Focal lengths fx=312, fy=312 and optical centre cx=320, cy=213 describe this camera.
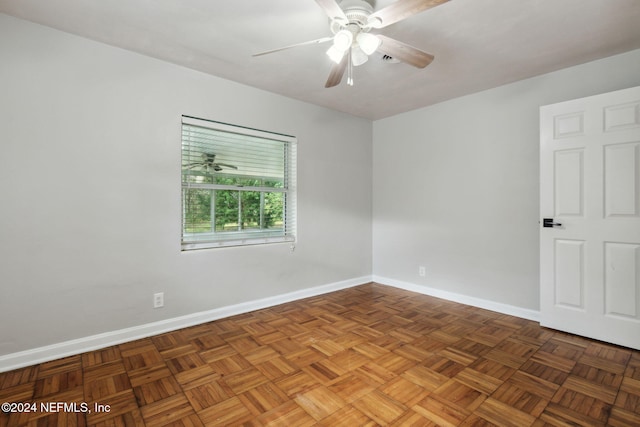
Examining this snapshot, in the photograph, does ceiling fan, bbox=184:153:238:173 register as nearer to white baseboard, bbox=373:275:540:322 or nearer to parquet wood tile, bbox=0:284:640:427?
parquet wood tile, bbox=0:284:640:427

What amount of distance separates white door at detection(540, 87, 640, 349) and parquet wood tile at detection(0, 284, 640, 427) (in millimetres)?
227

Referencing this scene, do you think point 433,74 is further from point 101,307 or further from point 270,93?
point 101,307

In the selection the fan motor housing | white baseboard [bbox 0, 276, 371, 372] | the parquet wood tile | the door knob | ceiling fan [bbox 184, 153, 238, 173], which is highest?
the fan motor housing

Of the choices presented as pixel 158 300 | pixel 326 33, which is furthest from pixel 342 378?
pixel 326 33

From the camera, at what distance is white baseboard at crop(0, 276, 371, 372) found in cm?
214

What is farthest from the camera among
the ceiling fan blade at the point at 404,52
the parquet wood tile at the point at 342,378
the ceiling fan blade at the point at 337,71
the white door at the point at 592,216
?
the white door at the point at 592,216

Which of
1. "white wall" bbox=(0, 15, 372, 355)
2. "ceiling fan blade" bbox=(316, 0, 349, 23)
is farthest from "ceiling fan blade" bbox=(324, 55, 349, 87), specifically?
"white wall" bbox=(0, 15, 372, 355)

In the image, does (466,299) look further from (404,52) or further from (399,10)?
(399,10)

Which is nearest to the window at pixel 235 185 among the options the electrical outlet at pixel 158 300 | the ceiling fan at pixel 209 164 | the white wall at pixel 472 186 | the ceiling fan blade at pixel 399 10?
the ceiling fan at pixel 209 164

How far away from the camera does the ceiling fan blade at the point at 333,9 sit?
60.4 inches

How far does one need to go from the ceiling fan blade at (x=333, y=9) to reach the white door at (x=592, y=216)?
2.20 metres

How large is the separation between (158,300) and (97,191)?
1.02 meters

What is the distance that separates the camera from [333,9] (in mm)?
1602

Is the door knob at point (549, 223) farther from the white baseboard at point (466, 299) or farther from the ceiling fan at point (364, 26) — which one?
the ceiling fan at point (364, 26)
